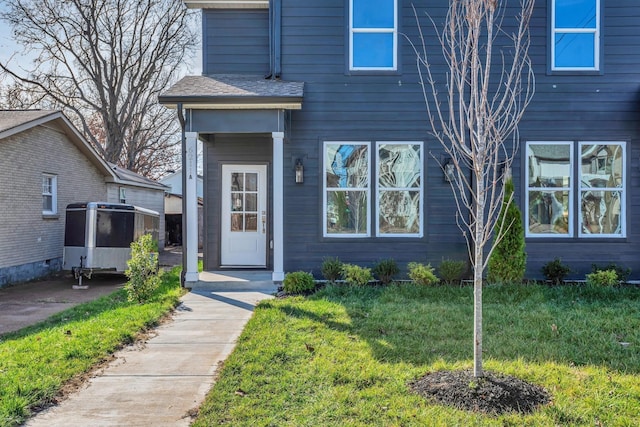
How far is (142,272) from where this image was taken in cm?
724

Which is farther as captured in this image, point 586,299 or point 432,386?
point 586,299

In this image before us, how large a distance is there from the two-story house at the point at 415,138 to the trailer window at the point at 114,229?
12.7 feet

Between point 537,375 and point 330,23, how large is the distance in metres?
6.77

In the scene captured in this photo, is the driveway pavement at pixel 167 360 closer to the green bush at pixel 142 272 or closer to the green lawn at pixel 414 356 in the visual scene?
the green lawn at pixel 414 356

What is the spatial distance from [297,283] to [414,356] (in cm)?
340

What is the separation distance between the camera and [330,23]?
28.1 feet

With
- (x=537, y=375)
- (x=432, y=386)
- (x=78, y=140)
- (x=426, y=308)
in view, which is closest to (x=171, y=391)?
(x=432, y=386)

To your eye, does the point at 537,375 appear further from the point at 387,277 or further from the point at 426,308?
the point at 387,277

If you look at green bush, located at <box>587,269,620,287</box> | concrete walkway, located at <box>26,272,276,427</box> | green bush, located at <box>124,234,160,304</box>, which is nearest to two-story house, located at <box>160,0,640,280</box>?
green bush, located at <box>587,269,620,287</box>

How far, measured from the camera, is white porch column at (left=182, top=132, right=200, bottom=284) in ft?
26.7

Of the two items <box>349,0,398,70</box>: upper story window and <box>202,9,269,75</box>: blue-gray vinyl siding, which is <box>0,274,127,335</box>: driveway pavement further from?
<box>349,0,398,70</box>: upper story window

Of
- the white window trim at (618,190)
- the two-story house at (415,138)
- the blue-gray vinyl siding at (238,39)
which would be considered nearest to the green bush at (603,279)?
the two-story house at (415,138)

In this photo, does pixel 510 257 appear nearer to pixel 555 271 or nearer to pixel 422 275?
pixel 555 271

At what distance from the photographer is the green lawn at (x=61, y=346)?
12.1ft
